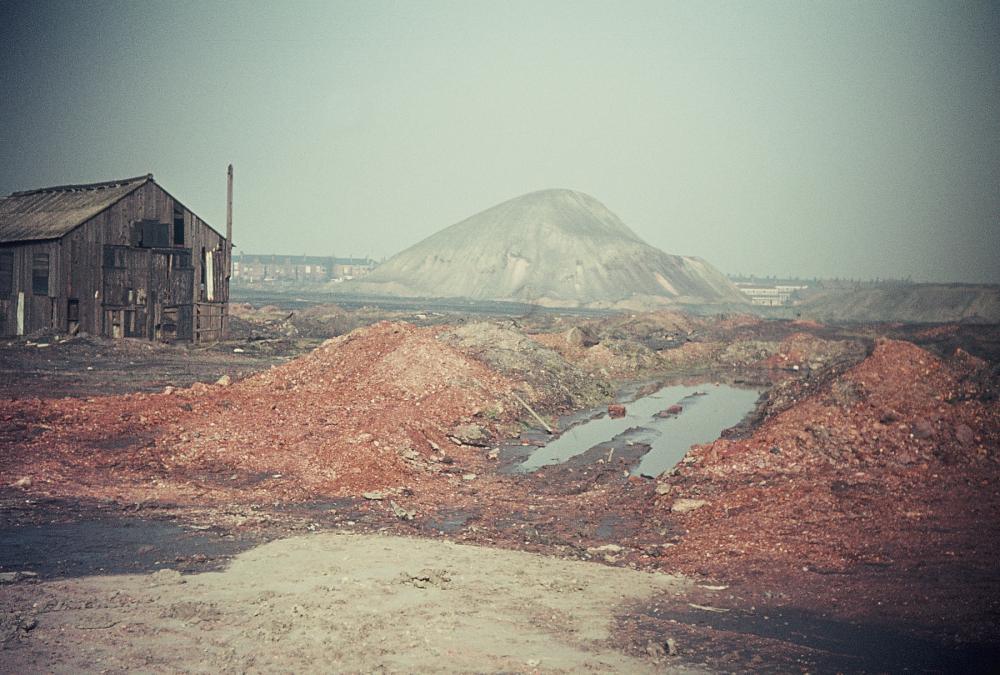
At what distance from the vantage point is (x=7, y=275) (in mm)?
35219

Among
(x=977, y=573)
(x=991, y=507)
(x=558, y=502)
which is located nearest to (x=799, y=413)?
(x=991, y=507)

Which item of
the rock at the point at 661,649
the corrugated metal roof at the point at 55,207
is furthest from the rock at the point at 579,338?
the rock at the point at 661,649

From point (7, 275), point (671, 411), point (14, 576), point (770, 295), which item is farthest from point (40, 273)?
point (770, 295)

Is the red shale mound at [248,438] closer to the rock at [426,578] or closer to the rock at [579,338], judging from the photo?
the rock at [426,578]

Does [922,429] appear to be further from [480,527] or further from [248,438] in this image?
[248,438]

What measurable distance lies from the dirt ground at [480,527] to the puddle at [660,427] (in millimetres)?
813

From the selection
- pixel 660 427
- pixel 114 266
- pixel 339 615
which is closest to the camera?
pixel 339 615

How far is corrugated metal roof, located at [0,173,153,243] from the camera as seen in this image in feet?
117

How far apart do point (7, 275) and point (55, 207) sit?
557cm

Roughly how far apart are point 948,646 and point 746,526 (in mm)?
4449

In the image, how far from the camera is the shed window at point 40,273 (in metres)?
34.6

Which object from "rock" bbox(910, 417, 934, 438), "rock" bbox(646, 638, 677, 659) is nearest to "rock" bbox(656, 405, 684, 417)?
"rock" bbox(910, 417, 934, 438)

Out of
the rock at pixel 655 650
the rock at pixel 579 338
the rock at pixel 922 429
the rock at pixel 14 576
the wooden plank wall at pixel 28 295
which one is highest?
the wooden plank wall at pixel 28 295

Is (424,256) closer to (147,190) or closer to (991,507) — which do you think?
(147,190)
